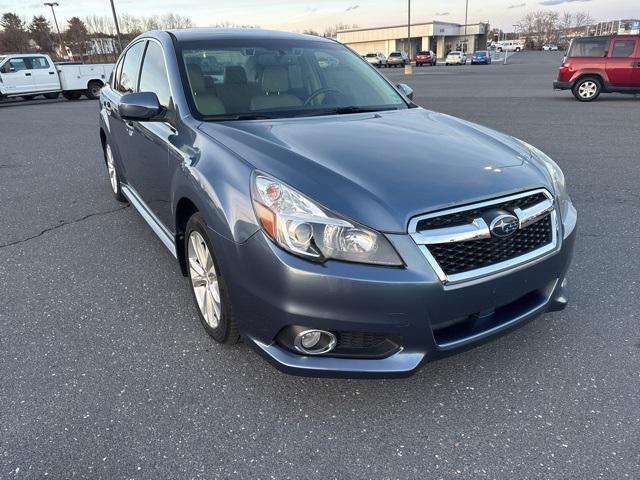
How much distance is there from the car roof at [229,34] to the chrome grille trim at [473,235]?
7.95ft

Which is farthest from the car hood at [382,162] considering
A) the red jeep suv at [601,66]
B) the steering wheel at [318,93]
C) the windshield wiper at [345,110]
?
the red jeep suv at [601,66]

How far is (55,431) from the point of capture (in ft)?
7.48

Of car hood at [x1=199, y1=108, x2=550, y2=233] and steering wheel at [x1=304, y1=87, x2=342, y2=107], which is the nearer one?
car hood at [x1=199, y1=108, x2=550, y2=233]

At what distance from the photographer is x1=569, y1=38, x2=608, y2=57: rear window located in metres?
14.7

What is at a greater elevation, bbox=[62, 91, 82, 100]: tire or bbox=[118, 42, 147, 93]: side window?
bbox=[118, 42, 147, 93]: side window

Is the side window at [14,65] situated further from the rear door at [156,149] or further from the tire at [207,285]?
the tire at [207,285]

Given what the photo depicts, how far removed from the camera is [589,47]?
48.8 feet

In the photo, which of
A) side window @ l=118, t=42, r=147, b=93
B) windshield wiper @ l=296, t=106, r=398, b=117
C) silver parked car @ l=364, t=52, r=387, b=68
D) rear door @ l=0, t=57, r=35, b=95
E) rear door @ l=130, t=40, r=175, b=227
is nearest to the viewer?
rear door @ l=130, t=40, r=175, b=227

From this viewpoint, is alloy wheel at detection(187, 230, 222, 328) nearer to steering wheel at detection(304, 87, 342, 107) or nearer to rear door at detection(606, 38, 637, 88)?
steering wheel at detection(304, 87, 342, 107)

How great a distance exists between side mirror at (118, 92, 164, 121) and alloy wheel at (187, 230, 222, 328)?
84 centimetres

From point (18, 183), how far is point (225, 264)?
19.4 ft

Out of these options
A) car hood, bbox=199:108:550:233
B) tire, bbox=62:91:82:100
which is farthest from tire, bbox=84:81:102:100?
car hood, bbox=199:108:550:233

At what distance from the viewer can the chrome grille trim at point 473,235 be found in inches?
82.0

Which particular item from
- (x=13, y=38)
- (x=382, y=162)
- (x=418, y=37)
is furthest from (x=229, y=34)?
(x=418, y=37)
